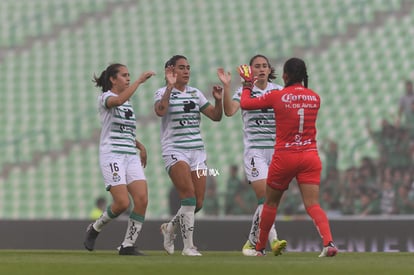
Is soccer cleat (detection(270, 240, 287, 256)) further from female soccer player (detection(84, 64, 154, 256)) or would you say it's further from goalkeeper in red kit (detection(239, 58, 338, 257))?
female soccer player (detection(84, 64, 154, 256))

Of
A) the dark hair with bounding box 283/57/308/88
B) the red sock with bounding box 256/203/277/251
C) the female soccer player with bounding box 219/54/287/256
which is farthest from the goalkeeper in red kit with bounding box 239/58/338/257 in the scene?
the female soccer player with bounding box 219/54/287/256

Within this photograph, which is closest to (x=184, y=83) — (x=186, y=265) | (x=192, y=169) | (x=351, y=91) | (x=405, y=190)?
(x=192, y=169)

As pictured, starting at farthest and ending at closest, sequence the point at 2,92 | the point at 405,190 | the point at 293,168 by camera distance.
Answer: the point at 2,92 → the point at 405,190 → the point at 293,168

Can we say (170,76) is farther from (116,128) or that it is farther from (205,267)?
(205,267)

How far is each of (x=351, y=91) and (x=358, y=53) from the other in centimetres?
139

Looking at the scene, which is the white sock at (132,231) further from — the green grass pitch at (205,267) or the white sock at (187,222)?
the green grass pitch at (205,267)

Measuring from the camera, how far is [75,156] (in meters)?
23.3

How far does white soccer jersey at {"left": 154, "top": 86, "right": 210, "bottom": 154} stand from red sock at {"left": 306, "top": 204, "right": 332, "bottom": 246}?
2135 millimetres

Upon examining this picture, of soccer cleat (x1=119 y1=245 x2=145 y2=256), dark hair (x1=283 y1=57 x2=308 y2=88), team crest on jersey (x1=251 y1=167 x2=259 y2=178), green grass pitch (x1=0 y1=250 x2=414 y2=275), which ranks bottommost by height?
soccer cleat (x1=119 y1=245 x2=145 y2=256)

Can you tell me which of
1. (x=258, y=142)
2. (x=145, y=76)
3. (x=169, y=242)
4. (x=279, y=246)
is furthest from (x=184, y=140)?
(x=279, y=246)

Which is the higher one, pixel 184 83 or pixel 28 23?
pixel 28 23

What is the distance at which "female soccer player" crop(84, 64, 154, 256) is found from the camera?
11.7m

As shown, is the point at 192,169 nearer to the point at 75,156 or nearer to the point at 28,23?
the point at 75,156

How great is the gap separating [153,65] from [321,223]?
50.5ft
